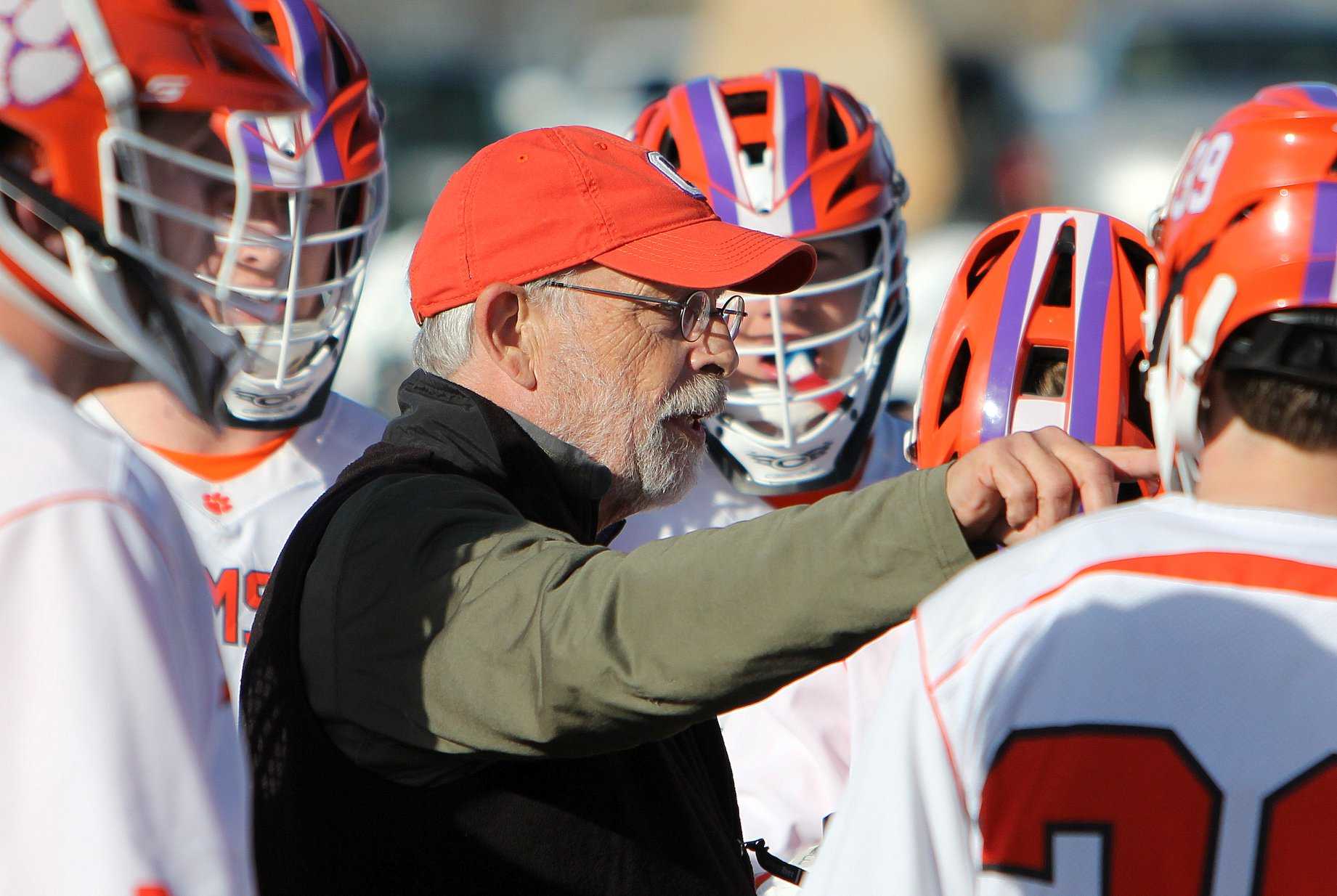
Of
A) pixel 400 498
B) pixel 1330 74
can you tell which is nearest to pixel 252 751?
pixel 400 498

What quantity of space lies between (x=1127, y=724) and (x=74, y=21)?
127 centimetres

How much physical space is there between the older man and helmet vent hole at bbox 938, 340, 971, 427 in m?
0.47

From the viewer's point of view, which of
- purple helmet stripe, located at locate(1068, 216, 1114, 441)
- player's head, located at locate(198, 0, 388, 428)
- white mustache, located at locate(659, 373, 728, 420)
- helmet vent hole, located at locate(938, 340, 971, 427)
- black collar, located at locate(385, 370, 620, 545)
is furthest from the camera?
player's head, located at locate(198, 0, 388, 428)

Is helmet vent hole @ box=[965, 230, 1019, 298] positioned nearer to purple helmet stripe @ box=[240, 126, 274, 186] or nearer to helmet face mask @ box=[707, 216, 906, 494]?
helmet face mask @ box=[707, 216, 906, 494]

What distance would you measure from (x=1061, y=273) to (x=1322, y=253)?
148 cm

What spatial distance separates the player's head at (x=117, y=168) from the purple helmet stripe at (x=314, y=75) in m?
2.08

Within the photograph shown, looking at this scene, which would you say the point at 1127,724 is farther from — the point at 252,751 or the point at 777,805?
the point at 777,805

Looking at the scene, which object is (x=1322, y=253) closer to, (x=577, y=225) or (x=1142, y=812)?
(x=1142, y=812)

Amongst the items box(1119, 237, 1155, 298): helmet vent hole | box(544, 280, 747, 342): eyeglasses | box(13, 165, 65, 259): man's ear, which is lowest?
box(1119, 237, 1155, 298): helmet vent hole

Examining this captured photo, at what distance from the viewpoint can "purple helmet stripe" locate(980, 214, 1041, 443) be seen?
112 inches

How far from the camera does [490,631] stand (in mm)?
1795

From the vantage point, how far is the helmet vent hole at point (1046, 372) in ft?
9.53

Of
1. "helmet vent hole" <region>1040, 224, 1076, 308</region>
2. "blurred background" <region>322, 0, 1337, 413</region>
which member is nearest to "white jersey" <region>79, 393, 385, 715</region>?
"helmet vent hole" <region>1040, 224, 1076, 308</region>

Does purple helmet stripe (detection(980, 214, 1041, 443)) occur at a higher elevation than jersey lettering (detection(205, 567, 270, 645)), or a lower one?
higher
